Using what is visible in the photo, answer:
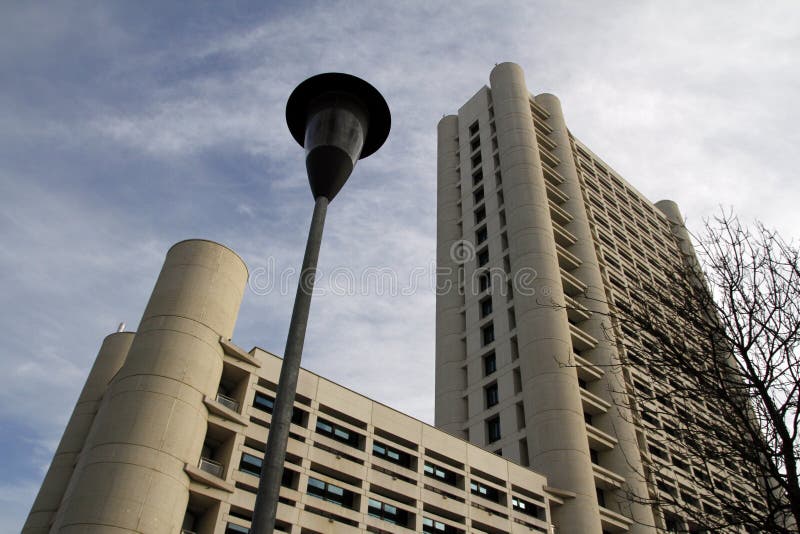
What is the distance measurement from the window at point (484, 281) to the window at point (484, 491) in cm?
2278

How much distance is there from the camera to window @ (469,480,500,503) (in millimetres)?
35594

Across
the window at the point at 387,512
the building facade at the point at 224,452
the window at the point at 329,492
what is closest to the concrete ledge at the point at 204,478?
the building facade at the point at 224,452

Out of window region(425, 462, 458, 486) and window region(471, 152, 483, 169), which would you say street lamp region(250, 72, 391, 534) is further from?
window region(471, 152, 483, 169)

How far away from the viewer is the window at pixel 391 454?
108ft

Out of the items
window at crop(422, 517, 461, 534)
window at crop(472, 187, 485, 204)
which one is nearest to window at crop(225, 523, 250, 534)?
window at crop(422, 517, 461, 534)

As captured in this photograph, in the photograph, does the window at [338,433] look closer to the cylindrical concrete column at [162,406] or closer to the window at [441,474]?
the window at [441,474]

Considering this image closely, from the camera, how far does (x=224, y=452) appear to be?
28.6m

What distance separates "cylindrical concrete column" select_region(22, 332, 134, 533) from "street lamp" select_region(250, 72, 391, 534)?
96.0ft

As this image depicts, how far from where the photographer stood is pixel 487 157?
214ft

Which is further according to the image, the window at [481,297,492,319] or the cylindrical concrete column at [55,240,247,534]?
the window at [481,297,492,319]

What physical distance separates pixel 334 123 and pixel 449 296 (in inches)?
1966

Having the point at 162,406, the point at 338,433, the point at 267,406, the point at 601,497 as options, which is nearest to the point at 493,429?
the point at 601,497

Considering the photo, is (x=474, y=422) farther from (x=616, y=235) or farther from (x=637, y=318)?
(x=637, y=318)

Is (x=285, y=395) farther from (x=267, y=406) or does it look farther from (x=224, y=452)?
(x=267, y=406)
